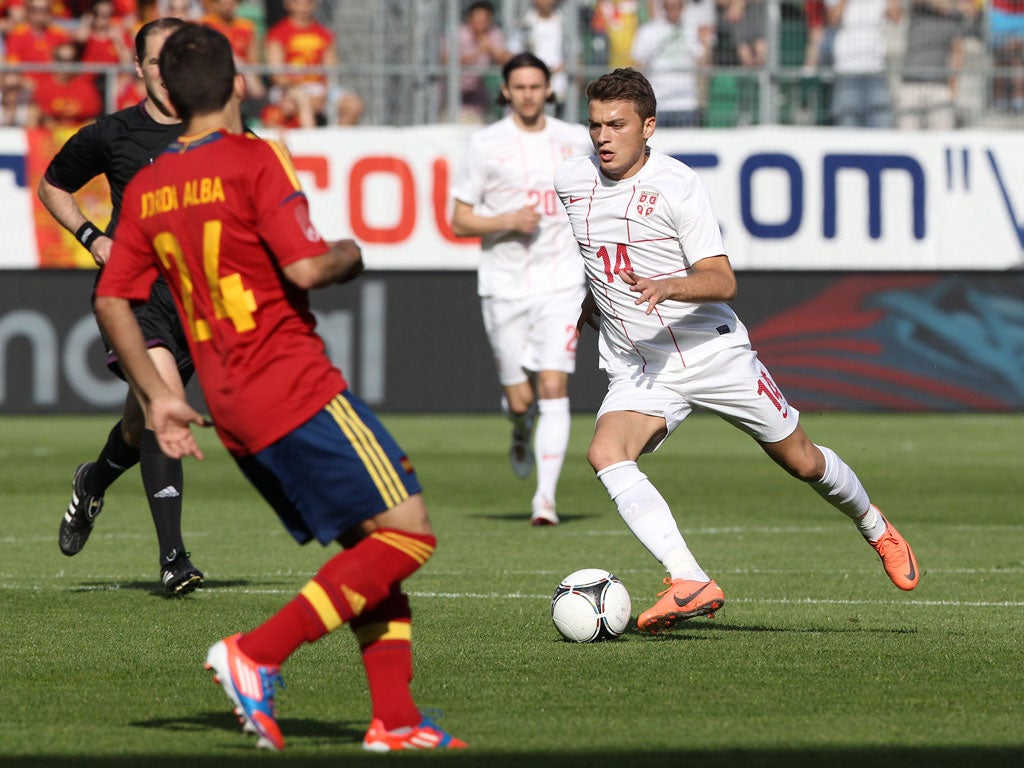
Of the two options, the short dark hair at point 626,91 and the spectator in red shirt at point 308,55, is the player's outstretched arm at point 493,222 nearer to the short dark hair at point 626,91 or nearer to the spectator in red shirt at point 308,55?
the short dark hair at point 626,91

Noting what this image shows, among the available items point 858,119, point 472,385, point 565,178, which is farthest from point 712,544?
point 858,119

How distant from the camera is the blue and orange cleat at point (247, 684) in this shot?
4.55 metres

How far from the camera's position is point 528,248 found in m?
11.4

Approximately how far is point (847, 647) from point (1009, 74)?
13801mm

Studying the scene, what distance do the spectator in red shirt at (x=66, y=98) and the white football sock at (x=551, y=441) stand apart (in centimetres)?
883

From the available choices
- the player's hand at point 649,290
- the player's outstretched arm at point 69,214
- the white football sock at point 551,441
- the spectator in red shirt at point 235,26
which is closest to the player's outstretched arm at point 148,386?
the player's hand at point 649,290

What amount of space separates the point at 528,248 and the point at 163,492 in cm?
416

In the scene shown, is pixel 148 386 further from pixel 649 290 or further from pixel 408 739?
pixel 649 290

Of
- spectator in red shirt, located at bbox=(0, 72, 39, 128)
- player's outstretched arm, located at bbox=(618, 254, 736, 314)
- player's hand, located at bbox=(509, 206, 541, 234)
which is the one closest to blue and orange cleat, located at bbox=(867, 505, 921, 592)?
player's outstretched arm, located at bbox=(618, 254, 736, 314)

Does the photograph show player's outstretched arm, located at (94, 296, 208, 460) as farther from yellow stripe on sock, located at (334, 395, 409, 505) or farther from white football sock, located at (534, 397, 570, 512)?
white football sock, located at (534, 397, 570, 512)

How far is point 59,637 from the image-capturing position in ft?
21.8

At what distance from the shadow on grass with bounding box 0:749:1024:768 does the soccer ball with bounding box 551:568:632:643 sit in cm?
190

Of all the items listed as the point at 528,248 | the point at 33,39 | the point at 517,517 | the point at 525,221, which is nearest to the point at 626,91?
the point at 525,221

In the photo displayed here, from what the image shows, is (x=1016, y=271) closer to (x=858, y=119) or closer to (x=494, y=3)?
(x=858, y=119)
